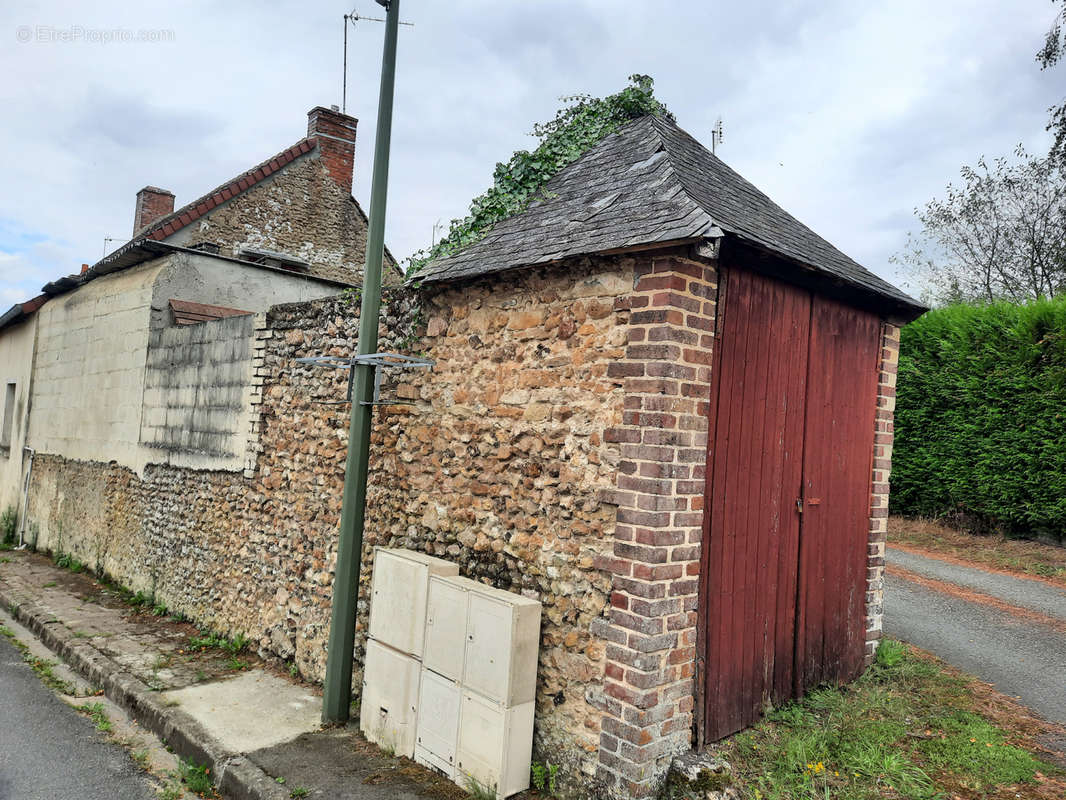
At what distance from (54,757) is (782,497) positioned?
5.03 metres

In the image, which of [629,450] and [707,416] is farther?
[707,416]

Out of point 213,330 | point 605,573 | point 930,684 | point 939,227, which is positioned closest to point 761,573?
point 605,573

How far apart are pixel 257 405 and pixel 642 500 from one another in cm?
435

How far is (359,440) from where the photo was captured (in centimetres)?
483

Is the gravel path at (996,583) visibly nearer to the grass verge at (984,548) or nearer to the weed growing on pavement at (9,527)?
the grass verge at (984,548)

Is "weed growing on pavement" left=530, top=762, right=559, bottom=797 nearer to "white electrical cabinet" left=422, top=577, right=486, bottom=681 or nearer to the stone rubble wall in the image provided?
the stone rubble wall

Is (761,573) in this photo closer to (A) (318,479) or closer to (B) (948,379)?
(A) (318,479)

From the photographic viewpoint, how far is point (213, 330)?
7.47 meters

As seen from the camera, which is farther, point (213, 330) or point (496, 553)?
point (213, 330)

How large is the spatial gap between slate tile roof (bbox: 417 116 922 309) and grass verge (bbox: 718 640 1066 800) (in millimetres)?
2721

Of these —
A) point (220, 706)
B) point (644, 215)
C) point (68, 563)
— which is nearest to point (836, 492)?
point (644, 215)

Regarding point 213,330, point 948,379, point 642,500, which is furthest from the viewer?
point 948,379

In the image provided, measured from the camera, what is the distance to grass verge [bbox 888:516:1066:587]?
30.7 feet

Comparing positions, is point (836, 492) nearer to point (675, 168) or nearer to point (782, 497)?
point (782, 497)
